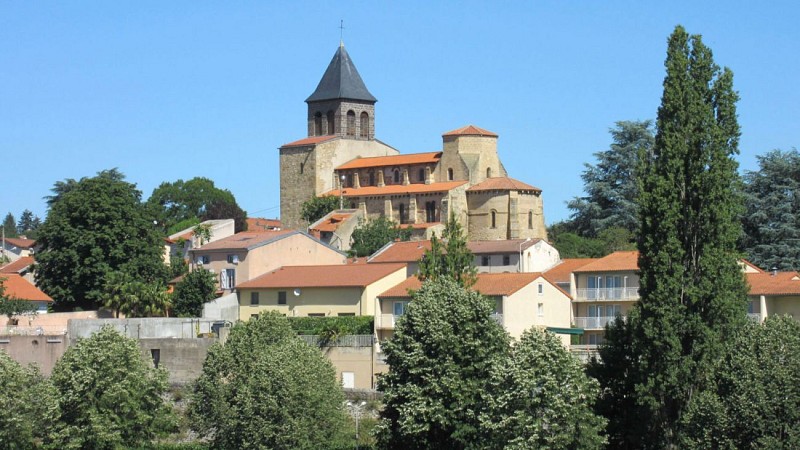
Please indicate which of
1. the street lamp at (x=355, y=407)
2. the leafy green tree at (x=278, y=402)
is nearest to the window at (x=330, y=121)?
the street lamp at (x=355, y=407)

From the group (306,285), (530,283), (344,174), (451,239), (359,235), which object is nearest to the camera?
(451,239)

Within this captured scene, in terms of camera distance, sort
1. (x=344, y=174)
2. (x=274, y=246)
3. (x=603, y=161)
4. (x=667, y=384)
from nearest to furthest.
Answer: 1. (x=667, y=384)
2. (x=274, y=246)
3. (x=603, y=161)
4. (x=344, y=174)

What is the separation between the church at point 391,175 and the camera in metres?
102

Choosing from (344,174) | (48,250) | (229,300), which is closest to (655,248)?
(229,300)

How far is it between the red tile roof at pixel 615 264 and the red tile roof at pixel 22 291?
84.7 feet

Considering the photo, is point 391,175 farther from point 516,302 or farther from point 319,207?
point 516,302

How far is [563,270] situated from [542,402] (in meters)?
35.3

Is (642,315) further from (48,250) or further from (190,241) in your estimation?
(190,241)

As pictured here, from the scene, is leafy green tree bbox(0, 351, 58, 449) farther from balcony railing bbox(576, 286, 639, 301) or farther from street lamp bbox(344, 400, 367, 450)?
balcony railing bbox(576, 286, 639, 301)

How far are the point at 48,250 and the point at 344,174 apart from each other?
39154 millimetres

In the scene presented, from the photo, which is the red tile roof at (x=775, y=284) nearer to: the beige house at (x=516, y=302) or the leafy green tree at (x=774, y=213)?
the beige house at (x=516, y=302)

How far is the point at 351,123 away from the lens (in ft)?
395

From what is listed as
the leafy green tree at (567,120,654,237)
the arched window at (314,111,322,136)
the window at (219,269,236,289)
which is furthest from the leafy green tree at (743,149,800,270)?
the arched window at (314,111,322,136)

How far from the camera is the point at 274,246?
74.1 m
